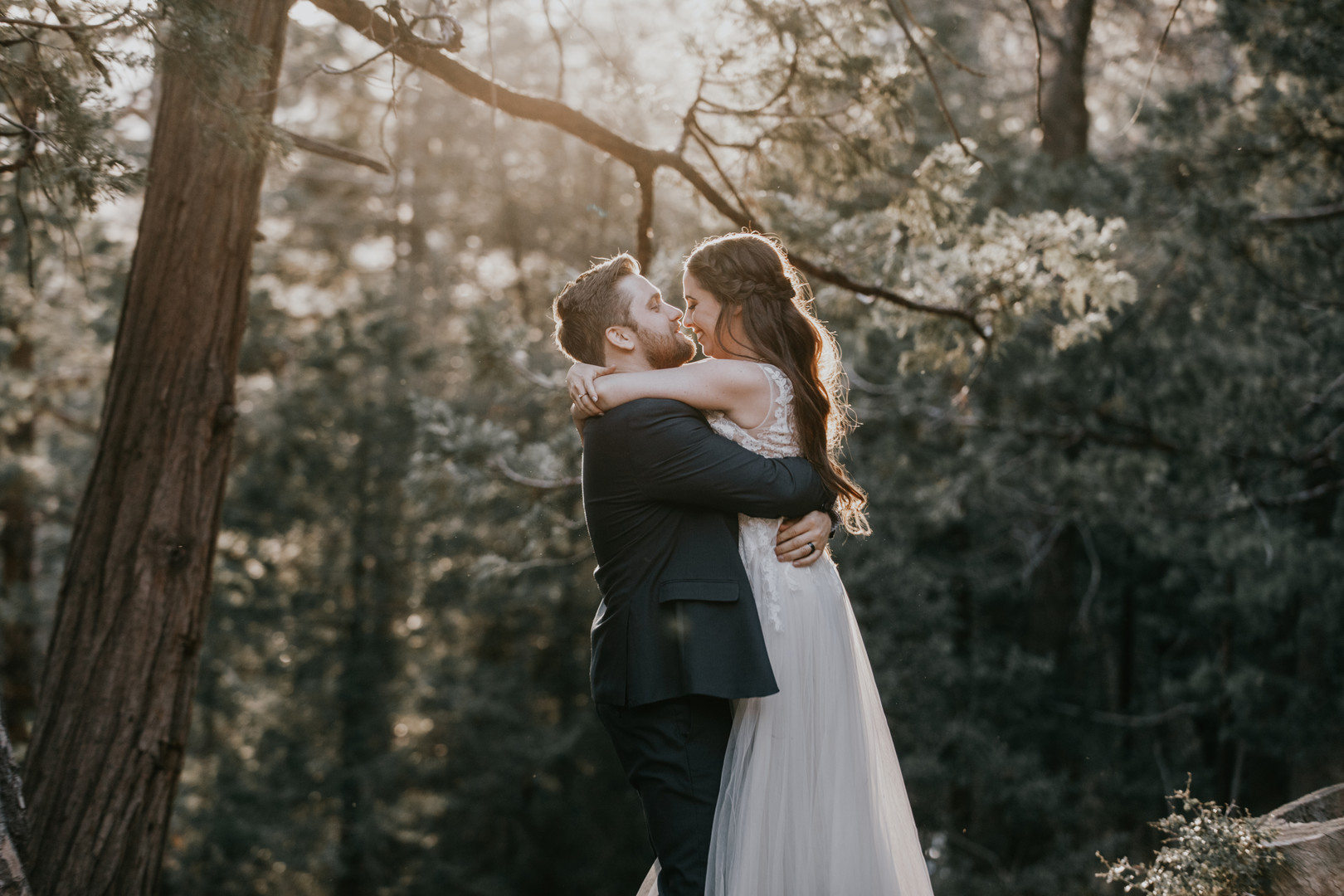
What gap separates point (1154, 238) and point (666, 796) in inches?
296

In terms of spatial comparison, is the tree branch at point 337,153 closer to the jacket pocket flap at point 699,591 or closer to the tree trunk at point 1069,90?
the jacket pocket flap at point 699,591

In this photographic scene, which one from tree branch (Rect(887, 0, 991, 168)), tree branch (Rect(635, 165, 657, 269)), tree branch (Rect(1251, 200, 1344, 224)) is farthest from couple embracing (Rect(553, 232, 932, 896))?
tree branch (Rect(1251, 200, 1344, 224))

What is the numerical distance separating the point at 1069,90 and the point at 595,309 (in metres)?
8.95

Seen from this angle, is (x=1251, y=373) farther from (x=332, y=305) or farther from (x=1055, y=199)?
(x=332, y=305)

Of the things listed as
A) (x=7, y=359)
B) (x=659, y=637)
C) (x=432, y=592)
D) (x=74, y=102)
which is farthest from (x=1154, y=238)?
(x=7, y=359)

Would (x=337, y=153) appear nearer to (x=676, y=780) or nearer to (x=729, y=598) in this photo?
(x=729, y=598)

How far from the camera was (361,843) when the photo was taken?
10.9 metres

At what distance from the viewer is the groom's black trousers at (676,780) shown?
8.02 feet

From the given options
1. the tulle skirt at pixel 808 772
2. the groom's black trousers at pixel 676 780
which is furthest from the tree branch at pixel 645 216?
the groom's black trousers at pixel 676 780

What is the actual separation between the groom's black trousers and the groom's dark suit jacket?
9cm

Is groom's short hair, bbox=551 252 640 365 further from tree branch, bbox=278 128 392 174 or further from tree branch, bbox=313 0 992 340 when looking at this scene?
tree branch, bbox=278 128 392 174

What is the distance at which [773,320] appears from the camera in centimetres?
278

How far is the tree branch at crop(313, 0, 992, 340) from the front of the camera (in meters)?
3.20

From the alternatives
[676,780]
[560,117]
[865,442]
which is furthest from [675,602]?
[865,442]
